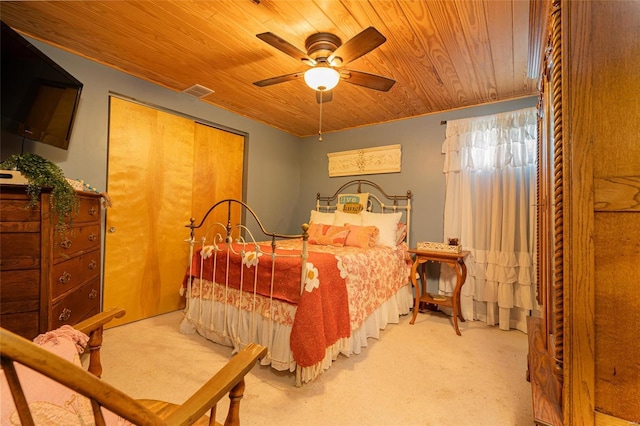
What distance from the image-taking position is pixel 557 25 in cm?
83

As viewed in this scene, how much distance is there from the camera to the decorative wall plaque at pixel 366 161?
12.5ft

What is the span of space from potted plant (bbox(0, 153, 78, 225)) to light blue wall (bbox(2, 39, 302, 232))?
0.87m

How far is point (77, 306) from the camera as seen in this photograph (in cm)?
195

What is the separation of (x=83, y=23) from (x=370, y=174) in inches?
130

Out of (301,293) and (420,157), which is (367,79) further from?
(420,157)

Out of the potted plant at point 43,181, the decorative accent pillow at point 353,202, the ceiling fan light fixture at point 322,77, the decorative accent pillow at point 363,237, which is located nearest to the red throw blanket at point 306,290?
the decorative accent pillow at point 363,237

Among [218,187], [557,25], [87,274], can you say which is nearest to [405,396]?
[557,25]

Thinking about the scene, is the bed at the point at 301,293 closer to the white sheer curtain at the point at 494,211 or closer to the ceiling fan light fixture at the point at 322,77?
the white sheer curtain at the point at 494,211

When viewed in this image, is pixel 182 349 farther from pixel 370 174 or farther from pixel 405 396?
pixel 370 174

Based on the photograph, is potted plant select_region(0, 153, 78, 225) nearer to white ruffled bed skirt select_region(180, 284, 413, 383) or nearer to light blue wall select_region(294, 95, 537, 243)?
white ruffled bed skirt select_region(180, 284, 413, 383)

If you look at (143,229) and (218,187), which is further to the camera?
(218,187)

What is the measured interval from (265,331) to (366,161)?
9.27ft

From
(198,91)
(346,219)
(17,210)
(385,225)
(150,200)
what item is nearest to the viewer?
(17,210)

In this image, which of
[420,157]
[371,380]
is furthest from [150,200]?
[420,157]
